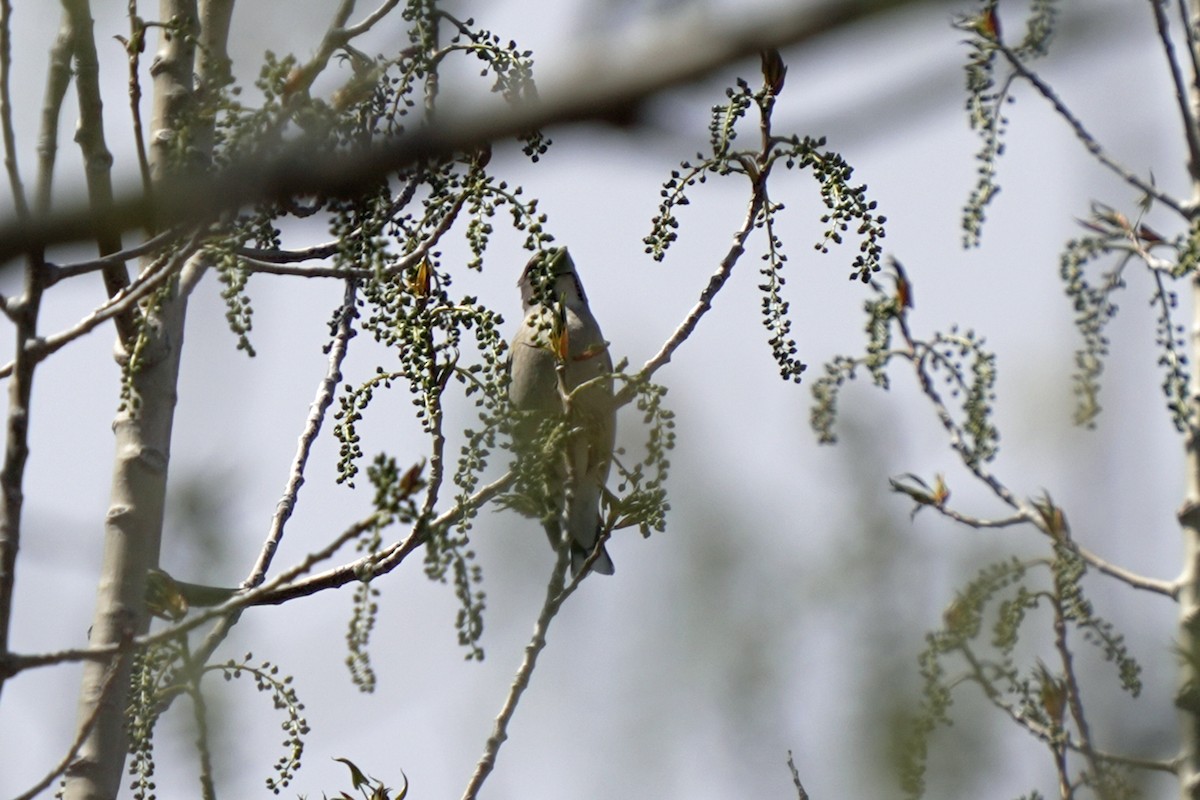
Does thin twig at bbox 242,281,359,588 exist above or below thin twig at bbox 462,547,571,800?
above

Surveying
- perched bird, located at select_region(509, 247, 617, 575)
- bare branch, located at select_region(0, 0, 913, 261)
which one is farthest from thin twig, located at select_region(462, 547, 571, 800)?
bare branch, located at select_region(0, 0, 913, 261)

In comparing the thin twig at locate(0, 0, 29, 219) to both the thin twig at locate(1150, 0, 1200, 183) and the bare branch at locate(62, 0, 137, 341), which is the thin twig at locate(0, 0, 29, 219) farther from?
the thin twig at locate(1150, 0, 1200, 183)

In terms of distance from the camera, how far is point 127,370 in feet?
9.21

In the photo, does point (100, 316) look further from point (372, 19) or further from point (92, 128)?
point (372, 19)

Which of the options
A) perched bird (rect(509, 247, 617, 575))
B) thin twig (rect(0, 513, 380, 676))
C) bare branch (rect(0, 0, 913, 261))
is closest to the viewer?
bare branch (rect(0, 0, 913, 261))

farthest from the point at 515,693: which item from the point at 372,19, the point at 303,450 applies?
the point at 372,19

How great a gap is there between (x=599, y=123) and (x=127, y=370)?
6.63 feet

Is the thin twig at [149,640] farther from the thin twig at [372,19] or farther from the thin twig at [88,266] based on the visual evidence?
the thin twig at [372,19]

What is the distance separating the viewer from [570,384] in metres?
4.88

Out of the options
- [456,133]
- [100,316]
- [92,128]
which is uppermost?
[92,128]

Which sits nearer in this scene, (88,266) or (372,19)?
(88,266)

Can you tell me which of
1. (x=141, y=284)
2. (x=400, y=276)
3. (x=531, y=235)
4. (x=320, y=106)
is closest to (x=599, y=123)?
(x=320, y=106)

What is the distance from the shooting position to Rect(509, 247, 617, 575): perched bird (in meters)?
3.05

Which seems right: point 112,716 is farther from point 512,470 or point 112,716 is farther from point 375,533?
point 375,533
